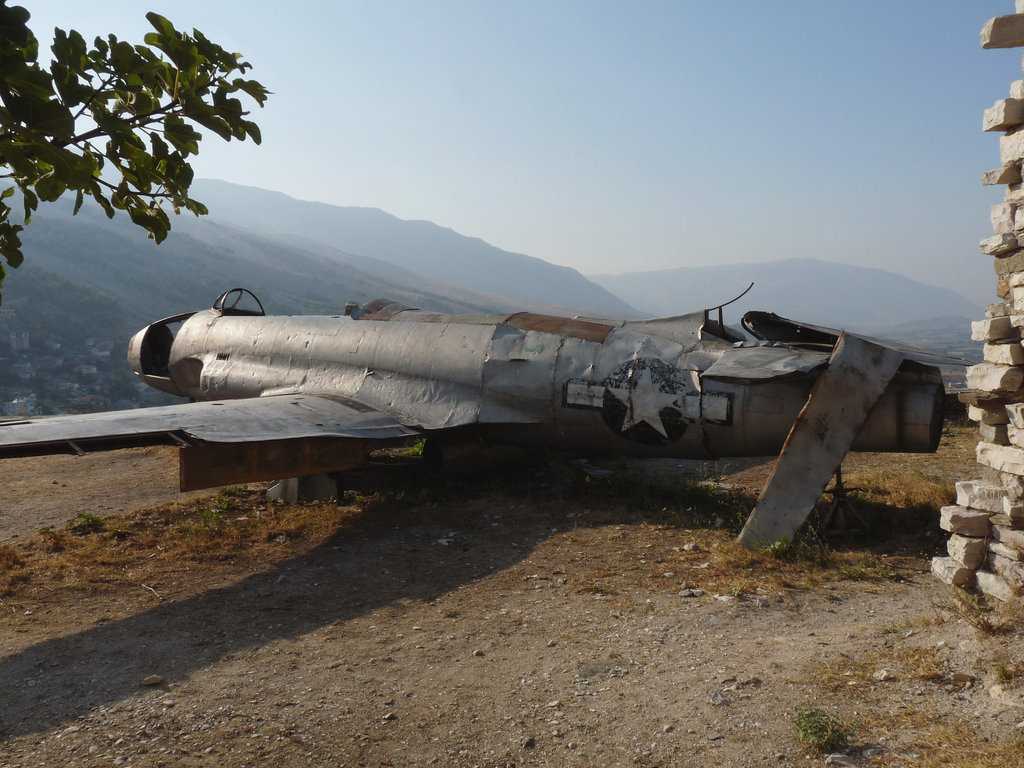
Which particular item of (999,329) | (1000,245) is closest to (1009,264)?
(1000,245)

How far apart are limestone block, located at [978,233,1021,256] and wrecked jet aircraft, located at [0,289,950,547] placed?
182cm

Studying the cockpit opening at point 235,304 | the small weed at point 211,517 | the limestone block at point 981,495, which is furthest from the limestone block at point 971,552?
the cockpit opening at point 235,304

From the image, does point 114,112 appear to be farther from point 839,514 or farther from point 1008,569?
point 839,514

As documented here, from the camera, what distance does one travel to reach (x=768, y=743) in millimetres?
3805

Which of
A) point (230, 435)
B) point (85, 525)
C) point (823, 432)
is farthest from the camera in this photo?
point (85, 525)

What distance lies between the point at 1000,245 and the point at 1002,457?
155 cm

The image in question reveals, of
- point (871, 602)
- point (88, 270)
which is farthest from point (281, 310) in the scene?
point (871, 602)

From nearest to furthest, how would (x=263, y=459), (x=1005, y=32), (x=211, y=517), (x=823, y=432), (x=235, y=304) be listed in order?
(x=1005, y=32)
(x=823, y=432)
(x=263, y=459)
(x=211, y=517)
(x=235, y=304)

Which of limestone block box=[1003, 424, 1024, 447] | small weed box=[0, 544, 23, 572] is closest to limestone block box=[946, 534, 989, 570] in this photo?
limestone block box=[1003, 424, 1024, 447]

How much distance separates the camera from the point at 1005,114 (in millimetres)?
5039

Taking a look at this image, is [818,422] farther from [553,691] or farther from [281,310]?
[281,310]

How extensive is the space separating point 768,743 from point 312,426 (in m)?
6.98

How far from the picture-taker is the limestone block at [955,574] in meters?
5.27

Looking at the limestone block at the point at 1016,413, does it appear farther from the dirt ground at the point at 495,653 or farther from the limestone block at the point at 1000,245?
the dirt ground at the point at 495,653
